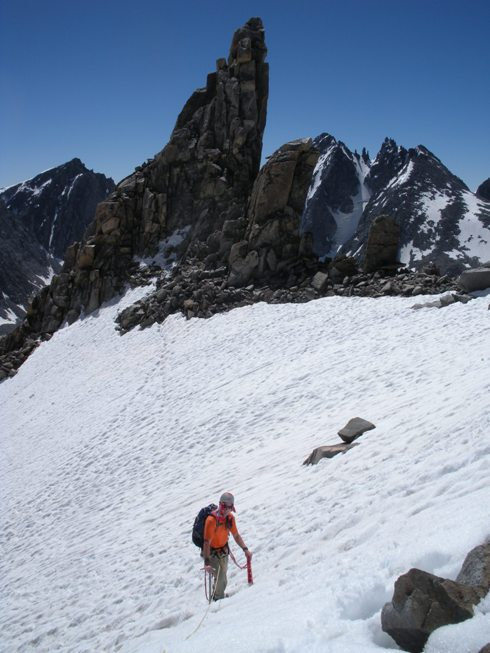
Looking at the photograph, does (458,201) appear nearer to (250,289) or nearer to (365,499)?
(250,289)

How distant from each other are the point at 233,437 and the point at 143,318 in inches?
683

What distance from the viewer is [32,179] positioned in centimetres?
19875

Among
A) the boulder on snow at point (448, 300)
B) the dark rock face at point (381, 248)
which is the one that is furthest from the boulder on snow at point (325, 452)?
the dark rock face at point (381, 248)

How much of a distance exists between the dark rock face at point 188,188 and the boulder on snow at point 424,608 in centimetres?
3303

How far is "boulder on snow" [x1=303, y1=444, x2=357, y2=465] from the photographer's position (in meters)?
10.6

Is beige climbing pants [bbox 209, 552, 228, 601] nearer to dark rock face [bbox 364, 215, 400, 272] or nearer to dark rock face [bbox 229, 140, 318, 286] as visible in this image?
dark rock face [bbox 364, 215, 400, 272]

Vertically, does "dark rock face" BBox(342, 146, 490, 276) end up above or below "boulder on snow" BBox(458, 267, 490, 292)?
above

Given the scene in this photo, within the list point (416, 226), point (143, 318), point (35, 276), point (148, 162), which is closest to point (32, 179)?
point (35, 276)

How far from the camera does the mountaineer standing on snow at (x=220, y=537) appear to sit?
25.1 feet

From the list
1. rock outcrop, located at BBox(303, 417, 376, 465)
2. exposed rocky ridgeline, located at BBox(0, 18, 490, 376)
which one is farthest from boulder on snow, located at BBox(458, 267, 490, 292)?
rock outcrop, located at BBox(303, 417, 376, 465)

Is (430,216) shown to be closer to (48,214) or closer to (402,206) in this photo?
(402,206)

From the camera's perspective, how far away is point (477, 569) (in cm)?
457

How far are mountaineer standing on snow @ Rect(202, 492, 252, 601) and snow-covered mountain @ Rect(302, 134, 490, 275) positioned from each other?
103m

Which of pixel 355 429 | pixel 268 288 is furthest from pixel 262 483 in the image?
pixel 268 288
